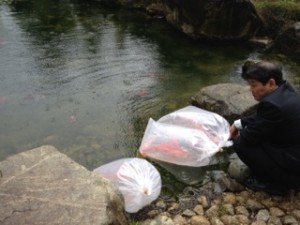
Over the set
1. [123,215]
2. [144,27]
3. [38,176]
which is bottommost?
[144,27]

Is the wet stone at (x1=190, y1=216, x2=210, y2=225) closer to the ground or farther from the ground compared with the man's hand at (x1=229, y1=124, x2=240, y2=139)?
closer to the ground

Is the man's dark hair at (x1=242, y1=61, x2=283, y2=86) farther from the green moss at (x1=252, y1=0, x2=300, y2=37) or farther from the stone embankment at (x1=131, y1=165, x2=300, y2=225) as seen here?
the green moss at (x1=252, y1=0, x2=300, y2=37)

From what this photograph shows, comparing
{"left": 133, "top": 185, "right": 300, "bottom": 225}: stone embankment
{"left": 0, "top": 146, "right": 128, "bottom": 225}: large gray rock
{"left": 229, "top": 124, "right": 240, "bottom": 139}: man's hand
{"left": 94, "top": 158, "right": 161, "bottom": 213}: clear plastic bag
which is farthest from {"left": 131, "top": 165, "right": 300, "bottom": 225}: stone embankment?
{"left": 0, "top": 146, "right": 128, "bottom": 225}: large gray rock

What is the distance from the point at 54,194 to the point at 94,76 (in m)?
5.27

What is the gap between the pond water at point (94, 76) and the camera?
6.55 metres

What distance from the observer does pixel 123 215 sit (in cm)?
396

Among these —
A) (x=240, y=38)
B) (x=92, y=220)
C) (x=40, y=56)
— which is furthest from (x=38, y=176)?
(x=240, y=38)

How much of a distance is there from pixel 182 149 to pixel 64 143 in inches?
77.9

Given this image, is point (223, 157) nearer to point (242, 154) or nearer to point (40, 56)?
point (242, 154)

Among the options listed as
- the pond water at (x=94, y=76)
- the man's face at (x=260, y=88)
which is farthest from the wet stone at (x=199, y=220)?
the pond water at (x=94, y=76)

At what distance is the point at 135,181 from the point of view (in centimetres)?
463

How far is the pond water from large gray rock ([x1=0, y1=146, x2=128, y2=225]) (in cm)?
161

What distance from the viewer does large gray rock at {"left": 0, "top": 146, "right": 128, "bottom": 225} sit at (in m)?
3.53

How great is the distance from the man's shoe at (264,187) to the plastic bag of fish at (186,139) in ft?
2.05
